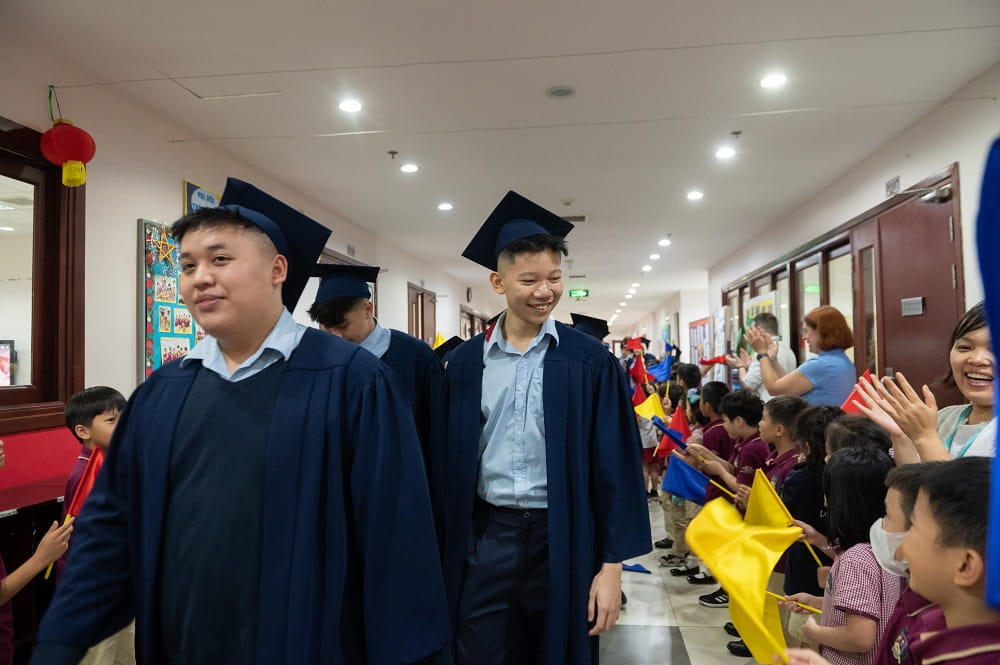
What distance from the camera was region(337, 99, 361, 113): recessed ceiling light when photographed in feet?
14.1

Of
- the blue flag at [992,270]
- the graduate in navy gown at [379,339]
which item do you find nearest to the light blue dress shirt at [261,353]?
the graduate in navy gown at [379,339]

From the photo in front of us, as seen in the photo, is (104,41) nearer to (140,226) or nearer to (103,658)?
(140,226)

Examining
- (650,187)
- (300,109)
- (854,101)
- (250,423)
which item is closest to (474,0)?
(300,109)

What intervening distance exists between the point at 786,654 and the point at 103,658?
2.50 meters

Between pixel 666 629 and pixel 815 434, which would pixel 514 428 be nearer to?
pixel 815 434

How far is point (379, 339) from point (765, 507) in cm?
176

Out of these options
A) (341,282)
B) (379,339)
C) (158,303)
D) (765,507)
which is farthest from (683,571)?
(158,303)

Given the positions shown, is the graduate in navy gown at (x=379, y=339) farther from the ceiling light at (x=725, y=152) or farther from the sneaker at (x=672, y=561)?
the ceiling light at (x=725, y=152)

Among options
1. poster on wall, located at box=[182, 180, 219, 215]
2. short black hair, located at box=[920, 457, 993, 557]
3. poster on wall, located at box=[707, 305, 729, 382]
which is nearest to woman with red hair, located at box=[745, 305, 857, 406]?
short black hair, located at box=[920, 457, 993, 557]

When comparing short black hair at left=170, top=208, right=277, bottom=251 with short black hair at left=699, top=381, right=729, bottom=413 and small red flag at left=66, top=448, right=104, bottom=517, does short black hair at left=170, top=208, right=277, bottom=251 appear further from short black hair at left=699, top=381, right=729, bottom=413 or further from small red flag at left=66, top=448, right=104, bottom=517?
short black hair at left=699, top=381, right=729, bottom=413

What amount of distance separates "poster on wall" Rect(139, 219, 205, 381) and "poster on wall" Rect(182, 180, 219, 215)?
359 mm

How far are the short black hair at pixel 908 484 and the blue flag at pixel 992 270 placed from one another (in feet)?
3.75

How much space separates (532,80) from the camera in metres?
4.04

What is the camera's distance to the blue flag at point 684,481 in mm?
3086
